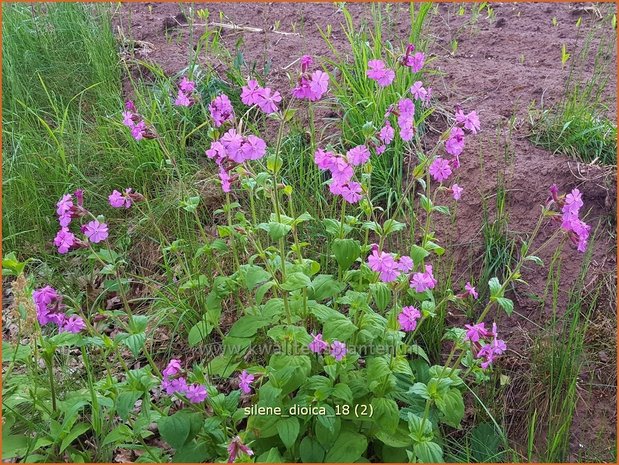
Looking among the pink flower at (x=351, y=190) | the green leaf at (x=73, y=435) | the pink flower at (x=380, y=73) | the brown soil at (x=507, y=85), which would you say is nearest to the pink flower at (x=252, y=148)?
the pink flower at (x=351, y=190)

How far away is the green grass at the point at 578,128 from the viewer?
9.24 feet

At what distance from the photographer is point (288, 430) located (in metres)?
1.83

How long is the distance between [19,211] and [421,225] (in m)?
2.00

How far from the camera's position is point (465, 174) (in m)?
2.85

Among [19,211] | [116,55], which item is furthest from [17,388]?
[116,55]

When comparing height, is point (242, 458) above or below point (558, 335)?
above

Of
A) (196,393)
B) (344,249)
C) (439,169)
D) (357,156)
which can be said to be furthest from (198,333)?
(439,169)

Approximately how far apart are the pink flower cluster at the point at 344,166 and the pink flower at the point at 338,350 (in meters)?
0.44

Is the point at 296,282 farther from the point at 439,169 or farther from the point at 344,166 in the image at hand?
the point at 439,169

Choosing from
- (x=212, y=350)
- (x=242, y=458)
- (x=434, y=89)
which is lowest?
(x=212, y=350)

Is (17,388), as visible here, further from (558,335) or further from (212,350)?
(558,335)

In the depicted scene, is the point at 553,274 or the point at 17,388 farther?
the point at 553,274

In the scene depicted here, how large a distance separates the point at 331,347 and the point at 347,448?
0.31 meters

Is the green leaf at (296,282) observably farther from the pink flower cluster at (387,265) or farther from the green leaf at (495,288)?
the green leaf at (495,288)
